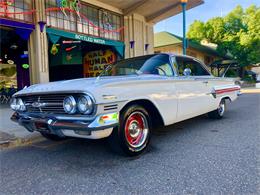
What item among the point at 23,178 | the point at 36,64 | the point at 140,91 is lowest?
the point at 23,178

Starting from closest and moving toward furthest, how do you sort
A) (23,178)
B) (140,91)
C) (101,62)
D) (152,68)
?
1. (23,178)
2. (140,91)
3. (152,68)
4. (101,62)

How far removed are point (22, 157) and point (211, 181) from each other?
303cm

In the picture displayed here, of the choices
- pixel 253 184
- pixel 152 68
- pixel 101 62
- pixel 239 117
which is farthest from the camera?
pixel 101 62

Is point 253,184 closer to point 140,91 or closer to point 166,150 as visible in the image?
point 166,150

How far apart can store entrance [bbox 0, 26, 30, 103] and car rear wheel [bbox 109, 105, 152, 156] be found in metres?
11.8

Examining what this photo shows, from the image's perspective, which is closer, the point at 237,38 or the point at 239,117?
the point at 239,117

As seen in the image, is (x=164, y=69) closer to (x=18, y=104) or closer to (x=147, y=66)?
(x=147, y=66)

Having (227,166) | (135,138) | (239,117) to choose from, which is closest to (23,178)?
(135,138)

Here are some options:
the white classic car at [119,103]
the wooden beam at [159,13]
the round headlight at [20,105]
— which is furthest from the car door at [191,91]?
the wooden beam at [159,13]

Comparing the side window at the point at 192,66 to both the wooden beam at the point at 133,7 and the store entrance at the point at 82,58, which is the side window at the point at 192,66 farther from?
the wooden beam at the point at 133,7

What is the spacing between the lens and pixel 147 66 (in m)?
4.64

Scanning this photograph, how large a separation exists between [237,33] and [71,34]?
23174mm

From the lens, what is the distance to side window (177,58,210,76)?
202 inches

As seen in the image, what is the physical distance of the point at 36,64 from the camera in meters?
10.1
